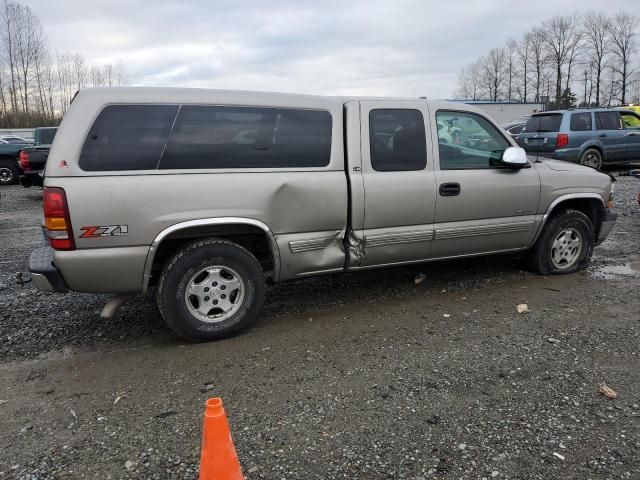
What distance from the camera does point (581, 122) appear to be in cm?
1370

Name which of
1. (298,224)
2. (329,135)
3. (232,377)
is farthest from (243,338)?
(329,135)

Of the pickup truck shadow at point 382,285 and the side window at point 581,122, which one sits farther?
the side window at point 581,122

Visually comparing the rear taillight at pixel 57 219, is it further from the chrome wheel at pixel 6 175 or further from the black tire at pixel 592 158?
the chrome wheel at pixel 6 175

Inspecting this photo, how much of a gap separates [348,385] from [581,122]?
13.0 meters

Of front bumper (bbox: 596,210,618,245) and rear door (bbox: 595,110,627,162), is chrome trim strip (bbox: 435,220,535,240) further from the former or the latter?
rear door (bbox: 595,110,627,162)

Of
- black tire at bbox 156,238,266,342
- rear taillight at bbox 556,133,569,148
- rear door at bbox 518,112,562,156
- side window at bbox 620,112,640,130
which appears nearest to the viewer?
black tire at bbox 156,238,266,342

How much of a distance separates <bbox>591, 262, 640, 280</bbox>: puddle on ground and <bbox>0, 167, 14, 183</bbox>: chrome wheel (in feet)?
55.4

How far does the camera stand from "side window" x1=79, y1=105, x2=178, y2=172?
3.60 metres

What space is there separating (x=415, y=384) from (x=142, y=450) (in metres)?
1.70

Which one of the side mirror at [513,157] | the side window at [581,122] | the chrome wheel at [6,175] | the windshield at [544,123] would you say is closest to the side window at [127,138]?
the side mirror at [513,157]

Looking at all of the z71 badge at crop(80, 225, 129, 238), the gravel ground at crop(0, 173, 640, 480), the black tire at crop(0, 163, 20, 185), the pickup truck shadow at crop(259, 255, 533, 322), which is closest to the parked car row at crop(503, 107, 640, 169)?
the pickup truck shadow at crop(259, 255, 533, 322)

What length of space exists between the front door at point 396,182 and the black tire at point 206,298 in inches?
41.1

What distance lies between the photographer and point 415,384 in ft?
11.0

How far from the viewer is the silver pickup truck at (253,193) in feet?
11.9
